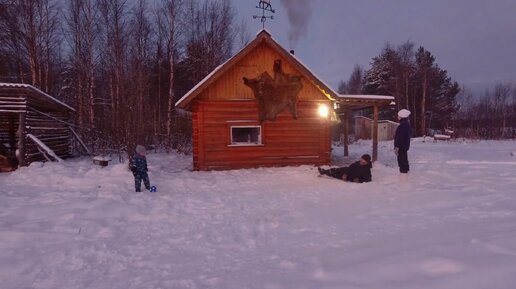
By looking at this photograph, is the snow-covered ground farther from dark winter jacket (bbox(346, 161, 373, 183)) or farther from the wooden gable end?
the wooden gable end

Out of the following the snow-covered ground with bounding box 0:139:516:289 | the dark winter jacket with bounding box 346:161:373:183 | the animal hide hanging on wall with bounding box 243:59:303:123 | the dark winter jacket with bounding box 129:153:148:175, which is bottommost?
the snow-covered ground with bounding box 0:139:516:289

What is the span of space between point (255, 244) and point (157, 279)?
1628 millimetres

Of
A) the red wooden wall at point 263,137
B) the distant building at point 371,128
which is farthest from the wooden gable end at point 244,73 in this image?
the distant building at point 371,128

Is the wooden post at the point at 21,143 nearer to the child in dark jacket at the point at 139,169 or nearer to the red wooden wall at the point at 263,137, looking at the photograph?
the red wooden wall at the point at 263,137

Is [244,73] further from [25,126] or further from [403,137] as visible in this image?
[25,126]

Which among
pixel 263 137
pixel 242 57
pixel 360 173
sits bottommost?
pixel 360 173

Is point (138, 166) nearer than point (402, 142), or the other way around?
point (138, 166)

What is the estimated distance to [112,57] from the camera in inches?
943

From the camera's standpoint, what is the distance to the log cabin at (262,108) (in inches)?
555

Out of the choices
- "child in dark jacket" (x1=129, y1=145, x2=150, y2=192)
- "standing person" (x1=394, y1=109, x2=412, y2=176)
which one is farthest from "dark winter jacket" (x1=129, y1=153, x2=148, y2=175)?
"standing person" (x1=394, y1=109, x2=412, y2=176)

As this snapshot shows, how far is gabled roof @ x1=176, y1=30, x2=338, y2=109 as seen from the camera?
1336 cm

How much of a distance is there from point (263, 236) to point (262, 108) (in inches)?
358

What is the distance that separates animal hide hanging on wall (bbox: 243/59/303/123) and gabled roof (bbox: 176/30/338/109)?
0.45m

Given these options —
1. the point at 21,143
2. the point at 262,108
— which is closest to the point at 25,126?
the point at 21,143
